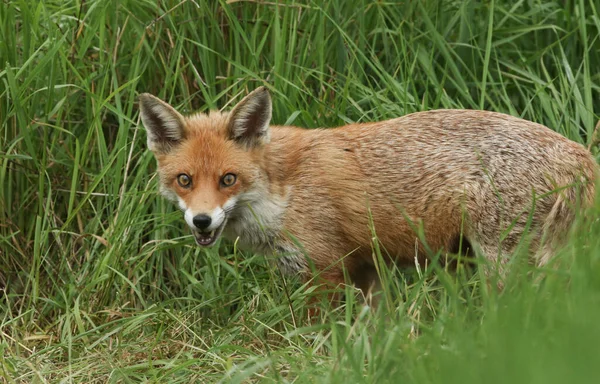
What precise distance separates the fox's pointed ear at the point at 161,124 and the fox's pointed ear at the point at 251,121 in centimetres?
33

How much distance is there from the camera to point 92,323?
221 inches

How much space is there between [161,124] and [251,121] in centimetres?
56

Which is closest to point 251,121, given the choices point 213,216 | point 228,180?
point 228,180

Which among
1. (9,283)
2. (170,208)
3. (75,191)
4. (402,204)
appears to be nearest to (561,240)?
(402,204)


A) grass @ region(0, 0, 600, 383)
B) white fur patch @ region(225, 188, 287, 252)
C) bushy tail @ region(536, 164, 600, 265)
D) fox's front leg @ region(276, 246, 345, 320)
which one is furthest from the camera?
grass @ region(0, 0, 600, 383)

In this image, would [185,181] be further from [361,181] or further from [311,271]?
[361,181]

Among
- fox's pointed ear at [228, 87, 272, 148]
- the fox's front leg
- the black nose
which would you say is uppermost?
fox's pointed ear at [228, 87, 272, 148]

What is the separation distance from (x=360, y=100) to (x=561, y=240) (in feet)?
6.43

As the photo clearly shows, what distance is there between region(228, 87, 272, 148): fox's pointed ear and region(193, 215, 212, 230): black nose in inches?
27.9

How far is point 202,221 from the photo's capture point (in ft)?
17.0

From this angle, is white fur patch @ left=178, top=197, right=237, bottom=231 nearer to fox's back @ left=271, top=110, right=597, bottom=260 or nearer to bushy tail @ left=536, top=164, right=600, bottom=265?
fox's back @ left=271, top=110, right=597, bottom=260

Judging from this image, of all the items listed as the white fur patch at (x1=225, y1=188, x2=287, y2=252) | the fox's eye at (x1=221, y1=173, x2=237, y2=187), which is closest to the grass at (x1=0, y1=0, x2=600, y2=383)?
the white fur patch at (x1=225, y1=188, x2=287, y2=252)

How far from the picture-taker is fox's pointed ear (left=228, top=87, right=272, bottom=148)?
5.61 metres

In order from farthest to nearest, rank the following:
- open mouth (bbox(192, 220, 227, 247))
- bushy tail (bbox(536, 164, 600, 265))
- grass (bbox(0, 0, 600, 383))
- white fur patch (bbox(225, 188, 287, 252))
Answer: grass (bbox(0, 0, 600, 383))
white fur patch (bbox(225, 188, 287, 252))
open mouth (bbox(192, 220, 227, 247))
bushy tail (bbox(536, 164, 600, 265))
